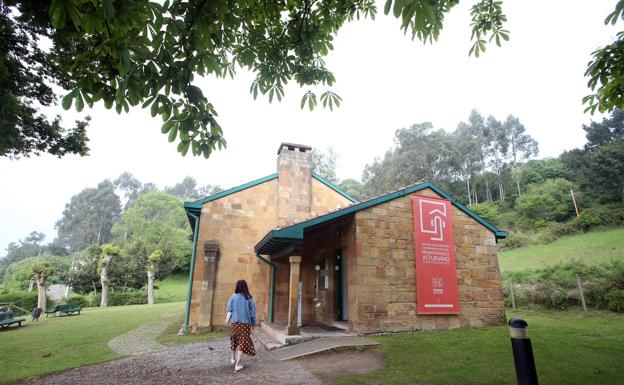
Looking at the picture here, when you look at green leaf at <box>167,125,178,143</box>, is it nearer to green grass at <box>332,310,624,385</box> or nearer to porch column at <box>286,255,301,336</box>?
green grass at <box>332,310,624,385</box>

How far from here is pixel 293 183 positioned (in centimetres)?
1327

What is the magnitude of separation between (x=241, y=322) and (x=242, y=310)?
22 centimetres

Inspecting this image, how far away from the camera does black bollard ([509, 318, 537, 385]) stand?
2.84 meters

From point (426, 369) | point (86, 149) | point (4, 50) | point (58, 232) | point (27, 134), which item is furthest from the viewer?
point (58, 232)

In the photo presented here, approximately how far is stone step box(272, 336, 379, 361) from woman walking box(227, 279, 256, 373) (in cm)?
Answer: 91

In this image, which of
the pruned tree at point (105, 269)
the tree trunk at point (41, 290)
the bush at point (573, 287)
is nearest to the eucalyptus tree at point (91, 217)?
the pruned tree at point (105, 269)

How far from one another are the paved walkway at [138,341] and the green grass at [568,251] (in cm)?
1978

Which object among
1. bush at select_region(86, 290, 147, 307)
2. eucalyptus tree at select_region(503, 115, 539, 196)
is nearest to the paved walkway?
bush at select_region(86, 290, 147, 307)

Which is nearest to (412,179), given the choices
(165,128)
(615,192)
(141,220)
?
(615,192)

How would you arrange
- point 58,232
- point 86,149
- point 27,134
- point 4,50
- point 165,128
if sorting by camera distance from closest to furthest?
point 165,128, point 4,50, point 27,134, point 86,149, point 58,232

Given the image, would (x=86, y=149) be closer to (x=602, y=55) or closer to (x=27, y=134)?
(x=27, y=134)

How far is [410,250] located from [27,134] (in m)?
12.3

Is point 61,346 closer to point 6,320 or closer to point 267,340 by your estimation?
point 267,340

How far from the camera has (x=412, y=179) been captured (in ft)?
132
